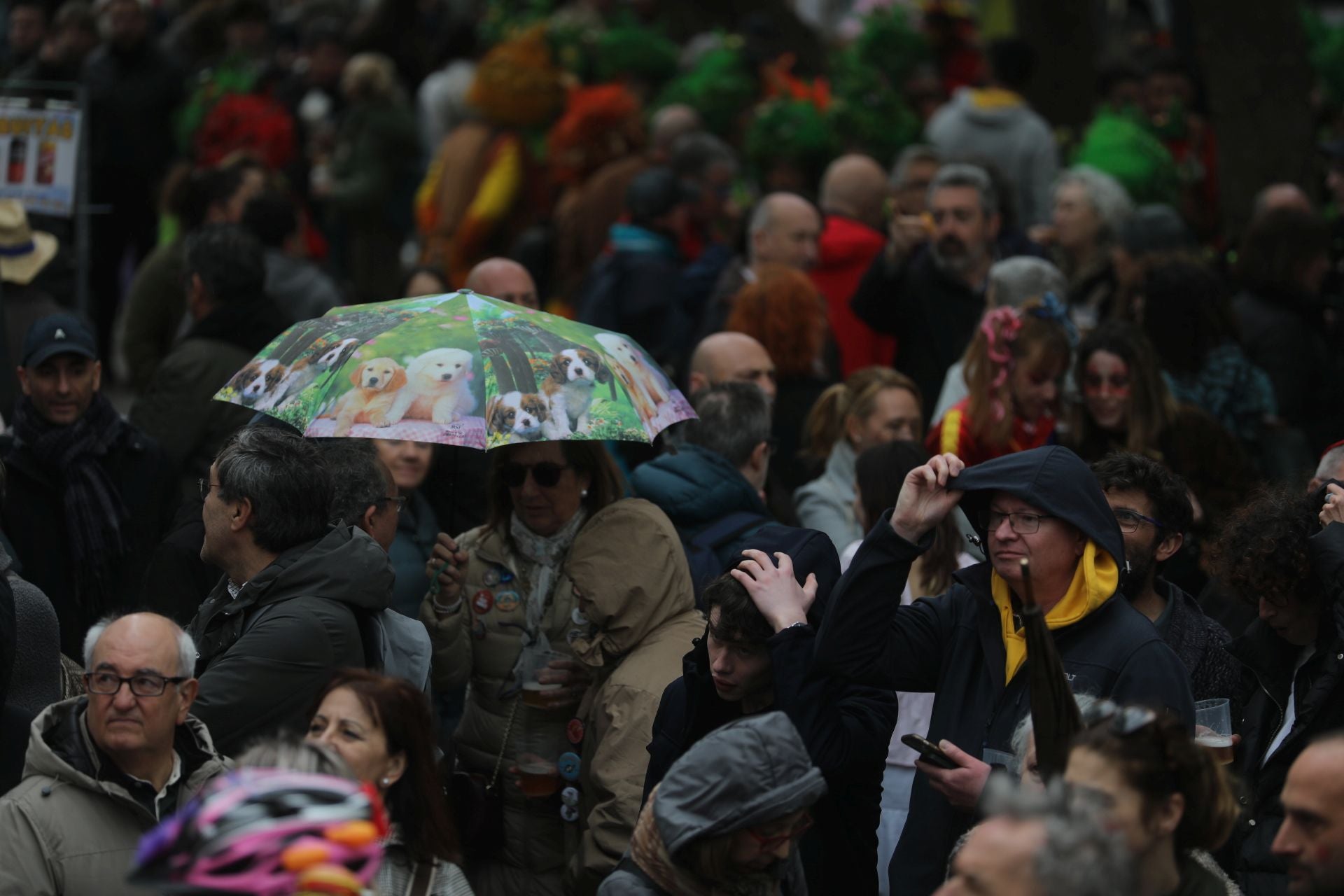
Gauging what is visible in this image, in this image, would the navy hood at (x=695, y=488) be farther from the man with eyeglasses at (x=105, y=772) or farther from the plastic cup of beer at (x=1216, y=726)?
the man with eyeglasses at (x=105, y=772)

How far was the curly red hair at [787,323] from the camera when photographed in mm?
8000

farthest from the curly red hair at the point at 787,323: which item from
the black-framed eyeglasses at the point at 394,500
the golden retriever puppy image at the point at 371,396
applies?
the golden retriever puppy image at the point at 371,396

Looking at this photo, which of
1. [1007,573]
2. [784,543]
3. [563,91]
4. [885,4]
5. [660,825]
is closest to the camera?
[660,825]

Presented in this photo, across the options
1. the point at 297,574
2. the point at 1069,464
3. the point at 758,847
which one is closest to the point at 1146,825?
the point at 758,847

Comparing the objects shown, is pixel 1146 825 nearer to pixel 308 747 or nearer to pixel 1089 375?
pixel 308 747

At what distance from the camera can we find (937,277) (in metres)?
8.70

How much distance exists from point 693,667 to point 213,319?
346 cm

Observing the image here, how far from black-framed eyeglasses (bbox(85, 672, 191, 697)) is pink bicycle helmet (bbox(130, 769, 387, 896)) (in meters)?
1.01

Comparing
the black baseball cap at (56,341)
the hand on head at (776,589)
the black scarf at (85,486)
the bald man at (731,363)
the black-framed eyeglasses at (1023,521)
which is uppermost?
the black-framed eyeglasses at (1023,521)

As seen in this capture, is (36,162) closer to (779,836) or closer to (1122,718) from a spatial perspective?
(779,836)

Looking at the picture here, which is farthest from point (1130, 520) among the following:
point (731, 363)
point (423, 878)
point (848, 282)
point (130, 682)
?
point (848, 282)

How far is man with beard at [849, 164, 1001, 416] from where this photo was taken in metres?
8.62

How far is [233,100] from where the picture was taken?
13.9 meters

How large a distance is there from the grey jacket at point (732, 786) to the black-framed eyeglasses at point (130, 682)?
1.13 meters
